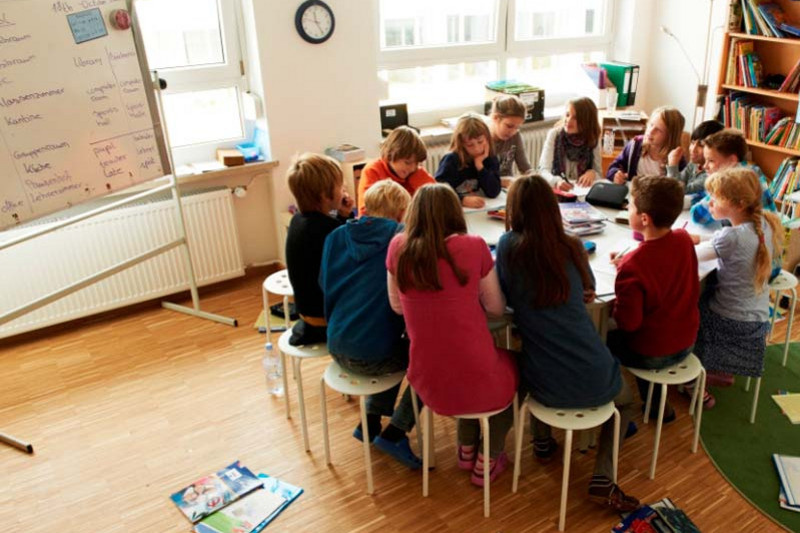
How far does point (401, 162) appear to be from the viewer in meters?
3.16

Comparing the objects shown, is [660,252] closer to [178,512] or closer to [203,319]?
[178,512]

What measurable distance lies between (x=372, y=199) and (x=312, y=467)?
1.13m

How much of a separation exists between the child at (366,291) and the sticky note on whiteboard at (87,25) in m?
1.61

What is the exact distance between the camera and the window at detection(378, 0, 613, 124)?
15.6ft

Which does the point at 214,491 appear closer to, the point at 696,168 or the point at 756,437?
the point at 756,437

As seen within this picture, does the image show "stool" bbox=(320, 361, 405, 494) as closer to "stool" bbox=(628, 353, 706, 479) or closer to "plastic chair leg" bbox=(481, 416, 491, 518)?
"plastic chair leg" bbox=(481, 416, 491, 518)

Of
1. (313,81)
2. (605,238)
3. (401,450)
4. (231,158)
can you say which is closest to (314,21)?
(313,81)

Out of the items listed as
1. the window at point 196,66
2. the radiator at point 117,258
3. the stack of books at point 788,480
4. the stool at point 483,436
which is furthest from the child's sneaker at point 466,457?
the window at point 196,66

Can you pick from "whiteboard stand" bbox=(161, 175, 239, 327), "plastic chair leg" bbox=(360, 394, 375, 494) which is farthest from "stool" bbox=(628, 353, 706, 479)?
"whiteboard stand" bbox=(161, 175, 239, 327)

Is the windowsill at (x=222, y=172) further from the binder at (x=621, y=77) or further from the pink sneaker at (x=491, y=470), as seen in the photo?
the binder at (x=621, y=77)

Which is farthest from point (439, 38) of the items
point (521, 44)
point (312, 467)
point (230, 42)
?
point (312, 467)

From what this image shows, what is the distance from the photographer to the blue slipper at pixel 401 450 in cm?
266

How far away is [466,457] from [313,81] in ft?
8.39

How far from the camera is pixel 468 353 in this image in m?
2.19
